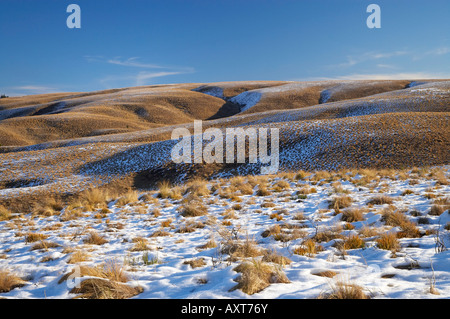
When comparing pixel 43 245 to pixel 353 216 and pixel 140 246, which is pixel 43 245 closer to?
pixel 140 246

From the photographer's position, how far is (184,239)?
20.6 feet

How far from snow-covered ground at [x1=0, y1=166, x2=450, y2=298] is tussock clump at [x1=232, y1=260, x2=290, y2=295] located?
9cm

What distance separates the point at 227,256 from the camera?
480 centimetres

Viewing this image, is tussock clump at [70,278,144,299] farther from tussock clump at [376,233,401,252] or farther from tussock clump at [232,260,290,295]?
tussock clump at [376,233,401,252]

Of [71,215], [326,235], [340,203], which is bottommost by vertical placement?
[71,215]

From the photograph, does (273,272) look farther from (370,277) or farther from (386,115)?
(386,115)

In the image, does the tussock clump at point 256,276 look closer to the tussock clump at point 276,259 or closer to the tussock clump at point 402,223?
the tussock clump at point 276,259

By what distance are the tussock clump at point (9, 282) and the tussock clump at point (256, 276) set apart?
129 inches

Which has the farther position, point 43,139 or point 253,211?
point 43,139

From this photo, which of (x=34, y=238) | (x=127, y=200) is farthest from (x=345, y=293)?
(x=127, y=200)

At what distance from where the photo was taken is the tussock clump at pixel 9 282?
3869 millimetres

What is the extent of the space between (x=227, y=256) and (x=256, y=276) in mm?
1445
